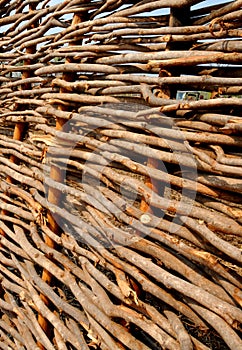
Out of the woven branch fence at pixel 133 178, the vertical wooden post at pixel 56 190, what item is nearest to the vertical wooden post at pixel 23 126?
the woven branch fence at pixel 133 178

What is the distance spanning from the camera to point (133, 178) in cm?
151

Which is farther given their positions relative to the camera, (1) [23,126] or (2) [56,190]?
(1) [23,126]

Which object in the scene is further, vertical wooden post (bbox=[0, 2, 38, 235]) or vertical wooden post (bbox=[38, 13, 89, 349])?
vertical wooden post (bbox=[0, 2, 38, 235])

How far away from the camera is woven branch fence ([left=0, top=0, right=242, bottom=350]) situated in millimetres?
1173

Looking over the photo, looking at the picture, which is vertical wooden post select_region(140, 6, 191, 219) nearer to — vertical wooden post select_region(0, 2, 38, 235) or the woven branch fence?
the woven branch fence

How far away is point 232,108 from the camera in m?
1.18

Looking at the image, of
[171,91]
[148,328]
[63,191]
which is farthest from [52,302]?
[171,91]

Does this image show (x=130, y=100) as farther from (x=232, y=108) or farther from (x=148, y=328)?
(x=148, y=328)

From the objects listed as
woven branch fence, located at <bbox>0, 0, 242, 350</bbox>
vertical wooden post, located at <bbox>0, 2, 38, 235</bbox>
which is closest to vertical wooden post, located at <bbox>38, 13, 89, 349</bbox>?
woven branch fence, located at <bbox>0, 0, 242, 350</bbox>

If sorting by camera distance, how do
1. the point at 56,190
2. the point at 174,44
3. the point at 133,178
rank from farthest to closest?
the point at 56,190 → the point at 133,178 → the point at 174,44

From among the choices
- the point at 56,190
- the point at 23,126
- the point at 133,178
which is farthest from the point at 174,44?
the point at 23,126

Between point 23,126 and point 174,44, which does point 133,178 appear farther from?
point 23,126

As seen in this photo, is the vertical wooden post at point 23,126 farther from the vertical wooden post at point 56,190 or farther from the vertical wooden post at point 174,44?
the vertical wooden post at point 174,44

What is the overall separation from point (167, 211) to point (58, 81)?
803mm
